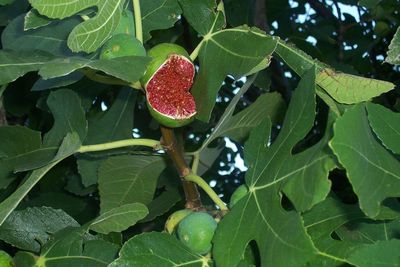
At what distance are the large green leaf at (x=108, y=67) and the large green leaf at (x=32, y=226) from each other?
0.59 metres

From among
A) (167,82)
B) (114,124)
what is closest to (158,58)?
(167,82)

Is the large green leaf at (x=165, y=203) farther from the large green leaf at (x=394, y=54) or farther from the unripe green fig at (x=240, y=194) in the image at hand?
the large green leaf at (x=394, y=54)

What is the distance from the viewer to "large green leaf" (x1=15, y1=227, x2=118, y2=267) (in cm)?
152

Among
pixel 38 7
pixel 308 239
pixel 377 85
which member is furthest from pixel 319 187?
pixel 38 7

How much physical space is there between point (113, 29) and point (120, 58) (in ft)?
0.43

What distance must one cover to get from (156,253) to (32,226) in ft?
1.72

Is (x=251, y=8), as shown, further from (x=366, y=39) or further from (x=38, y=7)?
(x=38, y=7)

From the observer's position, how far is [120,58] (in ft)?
4.08

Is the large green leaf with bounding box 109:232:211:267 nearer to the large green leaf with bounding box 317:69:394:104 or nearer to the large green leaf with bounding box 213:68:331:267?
the large green leaf with bounding box 213:68:331:267

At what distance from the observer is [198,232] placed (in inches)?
52.4

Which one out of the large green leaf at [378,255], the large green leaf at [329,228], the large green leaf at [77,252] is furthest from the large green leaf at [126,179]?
the large green leaf at [378,255]

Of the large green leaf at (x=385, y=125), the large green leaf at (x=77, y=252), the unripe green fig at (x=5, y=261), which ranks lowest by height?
the unripe green fig at (x=5, y=261)

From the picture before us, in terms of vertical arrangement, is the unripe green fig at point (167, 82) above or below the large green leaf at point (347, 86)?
below

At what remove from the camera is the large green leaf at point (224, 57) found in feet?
4.63
